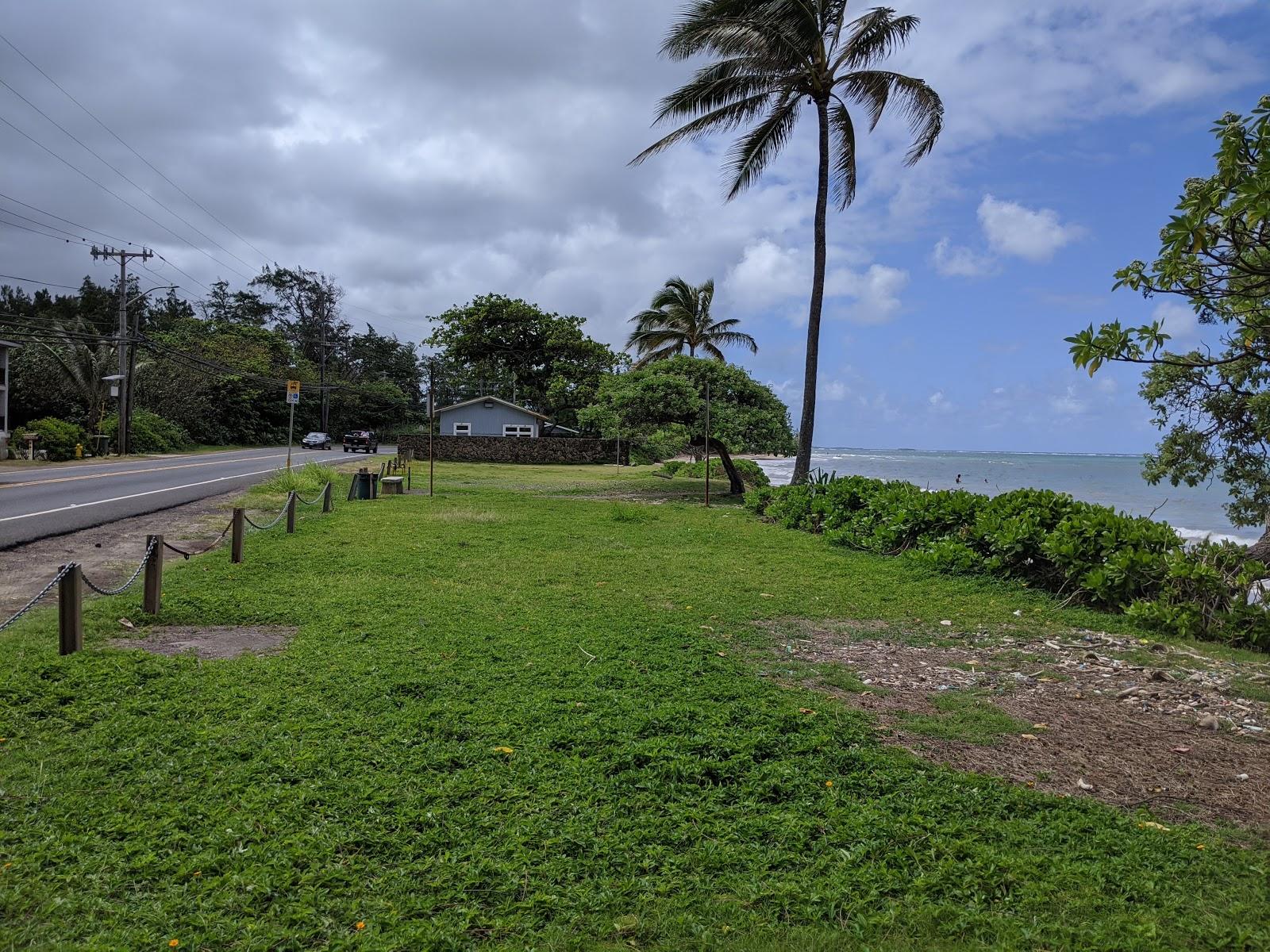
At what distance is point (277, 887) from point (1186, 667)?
6.30m

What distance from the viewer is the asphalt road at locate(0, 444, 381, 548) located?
37.4 ft

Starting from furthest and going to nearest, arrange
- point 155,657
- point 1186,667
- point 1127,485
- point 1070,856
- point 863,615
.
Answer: point 1127,485 < point 863,615 < point 1186,667 < point 155,657 < point 1070,856

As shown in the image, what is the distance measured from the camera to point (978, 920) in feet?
8.50

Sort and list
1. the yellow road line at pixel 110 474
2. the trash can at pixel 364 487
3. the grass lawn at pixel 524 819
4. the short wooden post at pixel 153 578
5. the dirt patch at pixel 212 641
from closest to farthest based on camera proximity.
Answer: the grass lawn at pixel 524 819 → the dirt patch at pixel 212 641 → the short wooden post at pixel 153 578 → the yellow road line at pixel 110 474 → the trash can at pixel 364 487

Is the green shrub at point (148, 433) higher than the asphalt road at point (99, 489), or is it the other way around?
the green shrub at point (148, 433)

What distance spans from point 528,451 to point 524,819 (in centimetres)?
4001

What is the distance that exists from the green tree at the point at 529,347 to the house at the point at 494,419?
6.74ft

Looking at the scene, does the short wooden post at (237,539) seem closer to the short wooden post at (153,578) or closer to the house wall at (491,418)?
the short wooden post at (153,578)

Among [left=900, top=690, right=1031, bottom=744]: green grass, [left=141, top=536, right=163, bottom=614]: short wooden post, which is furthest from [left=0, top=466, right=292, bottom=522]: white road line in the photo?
[left=900, top=690, right=1031, bottom=744]: green grass

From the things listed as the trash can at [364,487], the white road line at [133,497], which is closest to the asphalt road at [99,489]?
the white road line at [133,497]

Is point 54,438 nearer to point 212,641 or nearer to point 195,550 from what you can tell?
point 195,550

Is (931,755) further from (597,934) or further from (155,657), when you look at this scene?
(155,657)

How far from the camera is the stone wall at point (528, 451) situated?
42.6m

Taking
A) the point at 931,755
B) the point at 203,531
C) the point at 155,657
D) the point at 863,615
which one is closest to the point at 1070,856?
the point at 931,755
